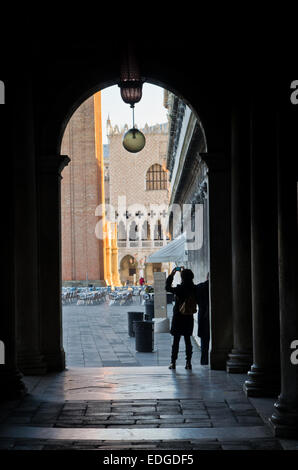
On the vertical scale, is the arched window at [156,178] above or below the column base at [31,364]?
above

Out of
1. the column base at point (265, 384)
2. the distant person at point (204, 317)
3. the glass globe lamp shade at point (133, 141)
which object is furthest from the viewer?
the distant person at point (204, 317)

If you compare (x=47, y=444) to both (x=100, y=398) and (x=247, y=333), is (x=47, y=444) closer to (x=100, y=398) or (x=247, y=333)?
(x=100, y=398)

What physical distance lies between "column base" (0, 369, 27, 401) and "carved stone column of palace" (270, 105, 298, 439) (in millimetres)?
3314

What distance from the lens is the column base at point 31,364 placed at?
10062 mm

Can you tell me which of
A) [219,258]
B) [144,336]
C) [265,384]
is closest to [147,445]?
[265,384]

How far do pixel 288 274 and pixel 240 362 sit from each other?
13.3ft

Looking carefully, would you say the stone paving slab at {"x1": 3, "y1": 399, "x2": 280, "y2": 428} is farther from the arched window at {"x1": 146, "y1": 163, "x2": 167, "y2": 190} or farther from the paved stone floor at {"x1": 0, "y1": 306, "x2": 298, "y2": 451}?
the arched window at {"x1": 146, "y1": 163, "x2": 167, "y2": 190}

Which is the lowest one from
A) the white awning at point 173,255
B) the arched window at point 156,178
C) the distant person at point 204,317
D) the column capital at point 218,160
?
the distant person at point 204,317

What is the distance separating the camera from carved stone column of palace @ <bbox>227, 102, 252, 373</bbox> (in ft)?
32.1

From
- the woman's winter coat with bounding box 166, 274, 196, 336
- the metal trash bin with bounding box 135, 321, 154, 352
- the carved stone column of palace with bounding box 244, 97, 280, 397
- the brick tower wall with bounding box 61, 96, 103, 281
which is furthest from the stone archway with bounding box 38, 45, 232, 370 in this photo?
the brick tower wall with bounding box 61, 96, 103, 281

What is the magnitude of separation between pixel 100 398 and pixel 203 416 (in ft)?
5.10

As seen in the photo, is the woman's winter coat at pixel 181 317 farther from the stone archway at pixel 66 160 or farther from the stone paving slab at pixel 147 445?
the stone paving slab at pixel 147 445

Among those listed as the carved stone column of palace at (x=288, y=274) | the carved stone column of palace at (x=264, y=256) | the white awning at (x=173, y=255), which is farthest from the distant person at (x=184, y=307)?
the white awning at (x=173, y=255)

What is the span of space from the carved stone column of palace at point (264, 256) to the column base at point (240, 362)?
1696 mm
